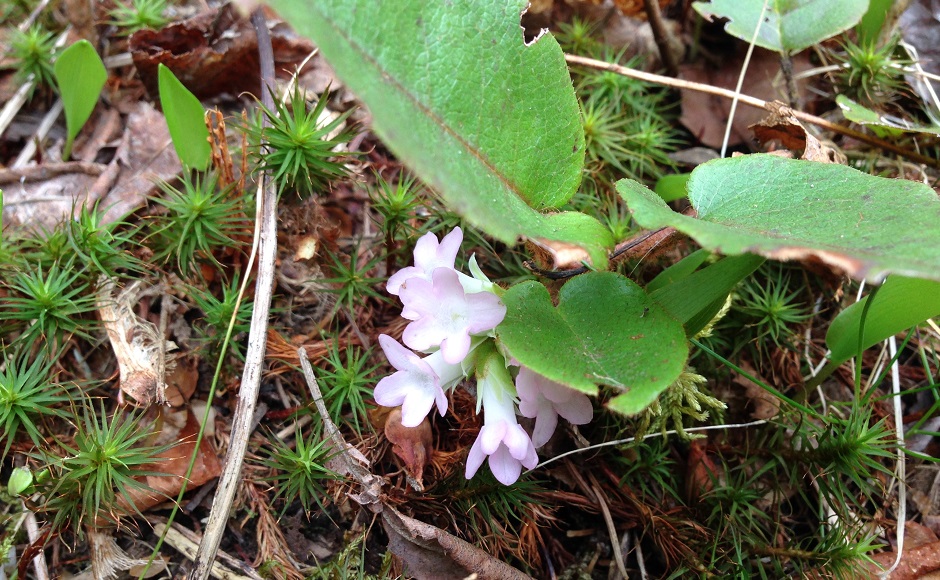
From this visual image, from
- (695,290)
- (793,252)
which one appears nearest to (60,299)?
(695,290)

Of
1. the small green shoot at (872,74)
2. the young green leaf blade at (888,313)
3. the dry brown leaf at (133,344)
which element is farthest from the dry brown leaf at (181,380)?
the small green shoot at (872,74)

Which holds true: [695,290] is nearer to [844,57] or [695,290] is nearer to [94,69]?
[844,57]

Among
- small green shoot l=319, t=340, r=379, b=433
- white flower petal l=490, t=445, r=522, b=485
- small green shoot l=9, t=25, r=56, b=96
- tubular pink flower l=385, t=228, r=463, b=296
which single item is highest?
small green shoot l=9, t=25, r=56, b=96

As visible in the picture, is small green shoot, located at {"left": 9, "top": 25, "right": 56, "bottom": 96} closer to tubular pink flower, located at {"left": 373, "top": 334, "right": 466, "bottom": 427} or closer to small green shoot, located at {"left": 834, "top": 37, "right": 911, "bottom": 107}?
tubular pink flower, located at {"left": 373, "top": 334, "right": 466, "bottom": 427}

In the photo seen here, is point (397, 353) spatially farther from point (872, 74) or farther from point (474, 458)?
point (872, 74)

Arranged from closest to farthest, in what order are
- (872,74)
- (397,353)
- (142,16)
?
(397,353) < (872,74) < (142,16)

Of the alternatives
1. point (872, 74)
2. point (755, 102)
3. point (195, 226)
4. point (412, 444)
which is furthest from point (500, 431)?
point (872, 74)

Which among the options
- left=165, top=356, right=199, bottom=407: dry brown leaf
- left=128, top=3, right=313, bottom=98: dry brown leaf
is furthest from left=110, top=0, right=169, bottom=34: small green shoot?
left=165, top=356, right=199, bottom=407: dry brown leaf
